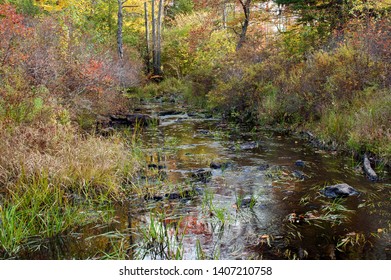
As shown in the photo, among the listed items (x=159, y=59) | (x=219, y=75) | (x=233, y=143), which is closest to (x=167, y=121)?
(x=219, y=75)

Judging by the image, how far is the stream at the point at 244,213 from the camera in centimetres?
529

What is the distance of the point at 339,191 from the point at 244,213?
1.89 m

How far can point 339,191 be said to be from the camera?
24.1 ft

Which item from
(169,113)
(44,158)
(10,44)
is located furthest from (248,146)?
(169,113)

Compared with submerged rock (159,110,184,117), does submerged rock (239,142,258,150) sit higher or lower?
higher

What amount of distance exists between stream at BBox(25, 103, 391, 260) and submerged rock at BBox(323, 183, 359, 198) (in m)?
0.17

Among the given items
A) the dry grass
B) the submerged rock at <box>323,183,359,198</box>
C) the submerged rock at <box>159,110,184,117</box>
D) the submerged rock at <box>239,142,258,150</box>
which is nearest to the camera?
the dry grass

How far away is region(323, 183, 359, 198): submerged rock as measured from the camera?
730 centimetres

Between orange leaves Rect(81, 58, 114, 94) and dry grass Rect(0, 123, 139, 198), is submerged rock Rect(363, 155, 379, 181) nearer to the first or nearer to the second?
dry grass Rect(0, 123, 139, 198)

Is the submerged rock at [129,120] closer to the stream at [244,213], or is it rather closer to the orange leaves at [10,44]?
the stream at [244,213]

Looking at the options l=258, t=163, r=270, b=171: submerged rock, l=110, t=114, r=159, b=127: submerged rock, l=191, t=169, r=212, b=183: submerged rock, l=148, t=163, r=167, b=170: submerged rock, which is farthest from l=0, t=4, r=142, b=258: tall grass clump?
l=110, t=114, r=159, b=127: submerged rock

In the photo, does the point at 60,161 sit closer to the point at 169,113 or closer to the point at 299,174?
the point at 299,174

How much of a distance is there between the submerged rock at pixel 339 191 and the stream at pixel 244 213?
0.55 ft

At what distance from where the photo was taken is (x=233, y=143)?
12.3 metres
